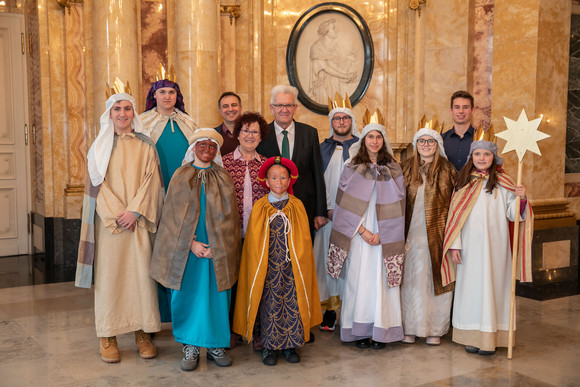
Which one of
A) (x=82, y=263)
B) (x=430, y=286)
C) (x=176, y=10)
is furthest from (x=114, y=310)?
(x=176, y=10)

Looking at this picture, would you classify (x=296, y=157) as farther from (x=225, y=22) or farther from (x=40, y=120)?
(x=40, y=120)

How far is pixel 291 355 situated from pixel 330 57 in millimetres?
5062

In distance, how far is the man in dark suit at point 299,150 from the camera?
5.18 metres

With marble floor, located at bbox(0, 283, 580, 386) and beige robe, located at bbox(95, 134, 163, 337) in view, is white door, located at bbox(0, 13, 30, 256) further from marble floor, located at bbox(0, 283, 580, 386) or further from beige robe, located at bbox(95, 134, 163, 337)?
beige robe, located at bbox(95, 134, 163, 337)

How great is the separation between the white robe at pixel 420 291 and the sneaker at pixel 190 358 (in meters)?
1.69

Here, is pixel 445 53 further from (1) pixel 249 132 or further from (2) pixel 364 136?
(1) pixel 249 132

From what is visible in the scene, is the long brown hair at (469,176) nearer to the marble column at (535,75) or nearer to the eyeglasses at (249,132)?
the eyeglasses at (249,132)

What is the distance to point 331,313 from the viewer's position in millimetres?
5340

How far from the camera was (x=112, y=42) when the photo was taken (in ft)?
22.7

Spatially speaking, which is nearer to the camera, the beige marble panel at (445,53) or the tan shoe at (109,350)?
the tan shoe at (109,350)

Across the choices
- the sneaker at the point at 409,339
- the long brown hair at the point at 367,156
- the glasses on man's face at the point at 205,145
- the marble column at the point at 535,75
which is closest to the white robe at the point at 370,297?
the sneaker at the point at 409,339

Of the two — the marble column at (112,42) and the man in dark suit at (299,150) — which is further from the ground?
the marble column at (112,42)

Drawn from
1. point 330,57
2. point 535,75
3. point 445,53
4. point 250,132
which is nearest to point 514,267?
point 250,132

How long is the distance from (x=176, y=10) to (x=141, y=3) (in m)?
0.85
